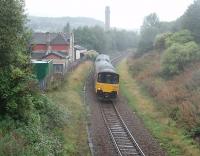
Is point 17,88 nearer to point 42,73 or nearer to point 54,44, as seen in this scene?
point 42,73

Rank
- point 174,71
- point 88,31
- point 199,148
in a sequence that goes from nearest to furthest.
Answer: point 199,148 < point 174,71 < point 88,31

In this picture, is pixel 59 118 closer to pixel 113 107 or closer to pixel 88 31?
pixel 113 107

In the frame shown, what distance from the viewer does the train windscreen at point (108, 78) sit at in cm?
3294

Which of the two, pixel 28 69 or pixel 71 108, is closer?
pixel 28 69

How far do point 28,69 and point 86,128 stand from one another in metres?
6.85

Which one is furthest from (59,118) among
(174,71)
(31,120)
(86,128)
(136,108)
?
(174,71)

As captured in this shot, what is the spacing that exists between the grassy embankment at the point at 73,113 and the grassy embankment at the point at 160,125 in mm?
4185

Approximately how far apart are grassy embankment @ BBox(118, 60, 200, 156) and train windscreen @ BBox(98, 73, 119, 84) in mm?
2325

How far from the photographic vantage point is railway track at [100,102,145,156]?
801 inches

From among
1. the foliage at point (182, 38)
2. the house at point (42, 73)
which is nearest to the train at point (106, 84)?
the house at point (42, 73)

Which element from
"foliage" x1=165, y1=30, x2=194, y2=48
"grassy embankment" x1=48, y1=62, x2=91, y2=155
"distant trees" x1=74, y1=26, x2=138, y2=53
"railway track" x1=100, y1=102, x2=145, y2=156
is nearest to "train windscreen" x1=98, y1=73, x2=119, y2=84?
"railway track" x1=100, y1=102, x2=145, y2=156

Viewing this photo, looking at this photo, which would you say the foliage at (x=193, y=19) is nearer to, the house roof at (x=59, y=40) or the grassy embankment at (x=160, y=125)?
the grassy embankment at (x=160, y=125)

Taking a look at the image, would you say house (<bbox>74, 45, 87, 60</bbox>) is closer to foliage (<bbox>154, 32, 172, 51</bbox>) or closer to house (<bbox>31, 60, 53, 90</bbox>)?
foliage (<bbox>154, 32, 172, 51</bbox>)

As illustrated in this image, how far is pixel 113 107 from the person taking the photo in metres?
31.4
